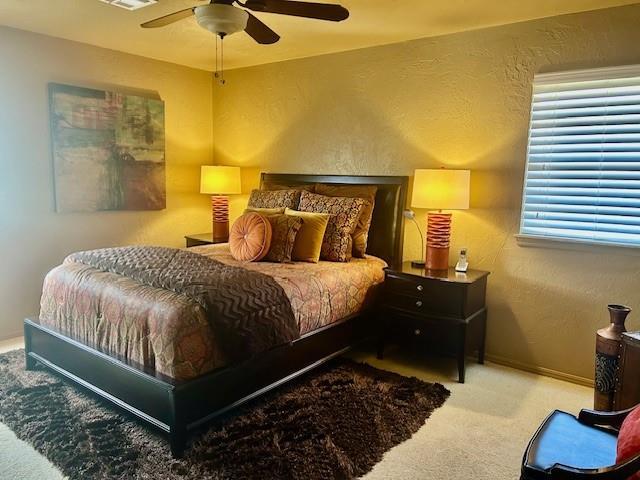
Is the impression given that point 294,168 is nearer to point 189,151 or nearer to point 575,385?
point 189,151

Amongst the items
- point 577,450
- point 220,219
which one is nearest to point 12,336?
point 220,219

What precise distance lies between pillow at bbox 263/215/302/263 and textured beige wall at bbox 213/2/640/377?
1.00 meters

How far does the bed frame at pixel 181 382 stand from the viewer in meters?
2.23

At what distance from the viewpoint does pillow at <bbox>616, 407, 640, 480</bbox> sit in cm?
140

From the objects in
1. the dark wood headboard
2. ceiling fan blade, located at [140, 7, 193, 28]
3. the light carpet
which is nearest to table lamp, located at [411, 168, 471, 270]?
the dark wood headboard

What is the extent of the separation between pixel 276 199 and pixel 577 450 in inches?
116

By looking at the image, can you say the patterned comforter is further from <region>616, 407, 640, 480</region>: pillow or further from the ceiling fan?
<region>616, 407, 640, 480</region>: pillow

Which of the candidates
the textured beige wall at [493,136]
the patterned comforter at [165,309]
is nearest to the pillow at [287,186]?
the textured beige wall at [493,136]

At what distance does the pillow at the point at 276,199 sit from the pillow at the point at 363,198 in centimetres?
23

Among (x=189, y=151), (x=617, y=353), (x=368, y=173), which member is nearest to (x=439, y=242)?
(x=368, y=173)

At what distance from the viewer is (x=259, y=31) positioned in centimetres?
271

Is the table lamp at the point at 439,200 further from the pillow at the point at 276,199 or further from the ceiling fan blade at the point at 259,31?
the ceiling fan blade at the point at 259,31

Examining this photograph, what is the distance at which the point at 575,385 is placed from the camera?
10.4ft

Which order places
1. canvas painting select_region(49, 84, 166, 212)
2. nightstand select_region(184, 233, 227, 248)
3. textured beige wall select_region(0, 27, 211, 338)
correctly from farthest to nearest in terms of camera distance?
1. nightstand select_region(184, 233, 227, 248)
2. canvas painting select_region(49, 84, 166, 212)
3. textured beige wall select_region(0, 27, 211, 338)
